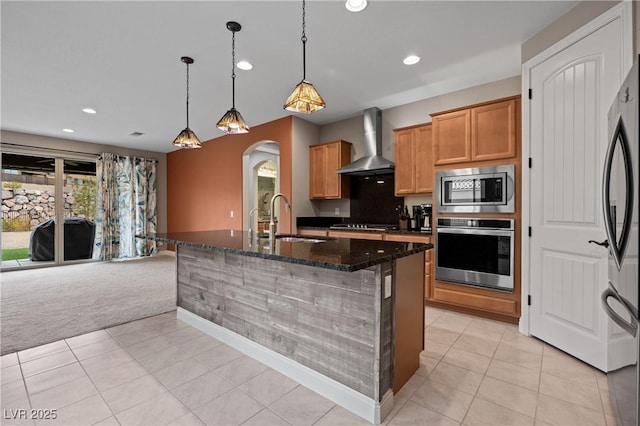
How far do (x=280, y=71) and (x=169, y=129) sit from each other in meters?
3.28

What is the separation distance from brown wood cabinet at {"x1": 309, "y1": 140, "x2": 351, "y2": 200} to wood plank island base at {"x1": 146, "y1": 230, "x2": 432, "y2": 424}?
8.26ft

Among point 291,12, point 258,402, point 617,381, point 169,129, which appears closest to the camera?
point 617,381

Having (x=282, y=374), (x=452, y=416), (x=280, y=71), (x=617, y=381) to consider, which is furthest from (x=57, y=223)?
(x=617, y=381)

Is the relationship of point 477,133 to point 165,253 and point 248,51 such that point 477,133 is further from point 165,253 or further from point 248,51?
point 165,253

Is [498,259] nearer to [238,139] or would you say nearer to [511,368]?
[511,368]

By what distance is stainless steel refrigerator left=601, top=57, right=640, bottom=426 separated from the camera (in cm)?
107

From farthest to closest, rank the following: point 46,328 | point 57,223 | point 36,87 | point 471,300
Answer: point 57,223 → point 36,87 → point 471,300 → point 46,328

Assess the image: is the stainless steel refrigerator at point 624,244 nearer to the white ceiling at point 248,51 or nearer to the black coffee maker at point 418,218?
the white ceiling at point 248,51

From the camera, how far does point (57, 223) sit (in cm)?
588

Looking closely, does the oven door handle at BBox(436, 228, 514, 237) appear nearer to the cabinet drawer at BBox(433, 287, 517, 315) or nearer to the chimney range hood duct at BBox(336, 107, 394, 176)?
the cabinet drawer at BBox(433, 287, 517, 315)

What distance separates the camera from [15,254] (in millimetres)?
5543

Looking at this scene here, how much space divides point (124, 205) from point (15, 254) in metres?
1.99

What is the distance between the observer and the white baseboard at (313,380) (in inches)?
62.1

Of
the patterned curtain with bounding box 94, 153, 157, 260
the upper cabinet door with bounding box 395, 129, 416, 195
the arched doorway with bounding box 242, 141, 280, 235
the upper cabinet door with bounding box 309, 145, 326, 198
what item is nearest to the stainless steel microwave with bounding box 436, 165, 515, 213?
the upper cabinet door with bounding box 395, 129, 416, 195
